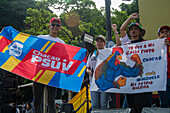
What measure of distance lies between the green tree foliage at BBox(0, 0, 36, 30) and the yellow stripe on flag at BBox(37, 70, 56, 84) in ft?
76.2

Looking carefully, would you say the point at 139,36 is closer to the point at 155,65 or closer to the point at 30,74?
the point at 155,65

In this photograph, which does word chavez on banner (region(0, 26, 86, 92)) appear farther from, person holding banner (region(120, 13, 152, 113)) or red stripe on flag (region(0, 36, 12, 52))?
person holding banner (region(120, 13, 152, 113))

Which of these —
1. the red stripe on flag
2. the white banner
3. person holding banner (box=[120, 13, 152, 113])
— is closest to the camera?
person holding banner (box=[120, 13, 152, 113])

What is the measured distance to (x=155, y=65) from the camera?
4.30 m

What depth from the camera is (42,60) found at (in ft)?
16.7

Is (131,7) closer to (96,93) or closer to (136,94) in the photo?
(96,93)

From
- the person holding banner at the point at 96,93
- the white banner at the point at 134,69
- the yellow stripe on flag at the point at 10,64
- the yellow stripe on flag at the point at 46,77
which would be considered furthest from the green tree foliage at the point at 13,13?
the white banner at the point at 134,69

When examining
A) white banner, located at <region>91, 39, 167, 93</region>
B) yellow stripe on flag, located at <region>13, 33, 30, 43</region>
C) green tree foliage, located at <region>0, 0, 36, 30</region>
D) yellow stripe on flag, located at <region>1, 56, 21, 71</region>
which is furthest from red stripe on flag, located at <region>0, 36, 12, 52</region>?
green tree foliage, located at <region>0, 0, 36, 30</region>

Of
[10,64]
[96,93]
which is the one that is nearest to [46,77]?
[10,64]

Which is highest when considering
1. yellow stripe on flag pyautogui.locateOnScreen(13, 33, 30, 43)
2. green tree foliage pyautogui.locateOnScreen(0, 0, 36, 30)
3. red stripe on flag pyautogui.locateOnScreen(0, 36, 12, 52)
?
green tree foliage pyautogui.locateOnScreen(0, 0, 36, 30)

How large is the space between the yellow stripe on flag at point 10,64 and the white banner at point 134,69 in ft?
5.92

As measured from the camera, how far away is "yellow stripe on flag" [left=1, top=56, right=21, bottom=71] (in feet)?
16.6

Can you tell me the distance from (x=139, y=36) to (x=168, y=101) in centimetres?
136

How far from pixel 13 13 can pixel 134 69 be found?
26312 mm
